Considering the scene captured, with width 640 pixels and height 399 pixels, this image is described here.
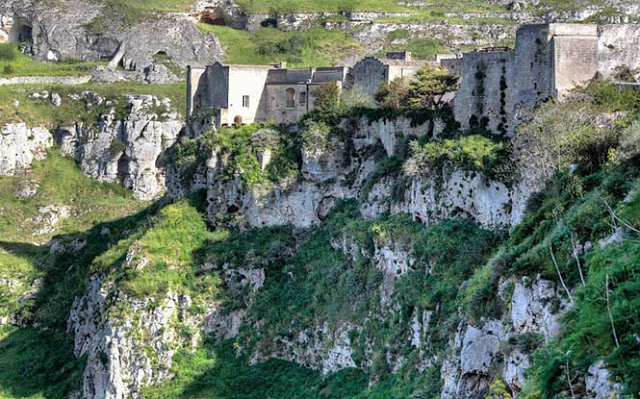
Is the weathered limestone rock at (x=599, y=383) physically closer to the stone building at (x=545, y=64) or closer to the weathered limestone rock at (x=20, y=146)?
the stone building at (x=545, y=64)

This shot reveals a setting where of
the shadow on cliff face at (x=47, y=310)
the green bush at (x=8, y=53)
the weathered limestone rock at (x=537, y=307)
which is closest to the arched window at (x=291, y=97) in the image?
the shadow on cliff face at (x=47, y=310)

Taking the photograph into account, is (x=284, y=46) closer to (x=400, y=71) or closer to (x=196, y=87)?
(x=196, y=87)

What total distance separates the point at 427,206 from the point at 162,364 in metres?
14.5

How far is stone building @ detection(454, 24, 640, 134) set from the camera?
47.7 metres

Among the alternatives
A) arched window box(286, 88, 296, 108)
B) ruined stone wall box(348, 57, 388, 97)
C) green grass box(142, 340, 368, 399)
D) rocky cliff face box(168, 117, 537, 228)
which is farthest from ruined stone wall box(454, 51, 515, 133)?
arched window box(286, 88, 296, 108)

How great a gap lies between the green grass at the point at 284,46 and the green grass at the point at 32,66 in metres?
10.6

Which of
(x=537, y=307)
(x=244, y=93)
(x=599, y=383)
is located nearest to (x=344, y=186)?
(x=244, y=93)

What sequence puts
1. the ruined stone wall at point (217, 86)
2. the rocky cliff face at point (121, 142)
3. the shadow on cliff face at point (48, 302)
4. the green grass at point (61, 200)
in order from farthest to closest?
the rocky cliff face at point (121, 142) → the green grass at point (61, 200) → the ruined stone wall at point (217, 86) → the shadow on cliff face at point (48, 302)

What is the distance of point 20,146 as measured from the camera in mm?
→ 92438

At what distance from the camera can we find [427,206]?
50.9 metres

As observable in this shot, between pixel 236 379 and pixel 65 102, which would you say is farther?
pixel 65 102

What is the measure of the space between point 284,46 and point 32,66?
1991cm

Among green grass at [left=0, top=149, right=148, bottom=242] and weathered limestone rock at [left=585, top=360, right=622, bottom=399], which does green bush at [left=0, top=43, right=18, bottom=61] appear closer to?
green grass at [left=0, top=149, right=148, bottom=242]

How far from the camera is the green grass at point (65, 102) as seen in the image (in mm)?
94438
